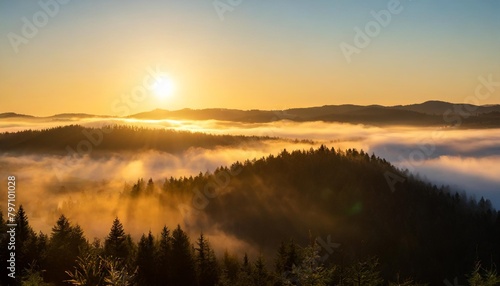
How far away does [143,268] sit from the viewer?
68.7 m

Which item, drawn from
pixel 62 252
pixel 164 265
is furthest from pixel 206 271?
pixel 62 252

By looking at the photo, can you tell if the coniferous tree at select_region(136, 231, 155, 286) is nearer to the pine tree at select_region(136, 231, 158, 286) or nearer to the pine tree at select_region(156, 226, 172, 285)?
the pine tree at select_region(136, 231, 158, 286)

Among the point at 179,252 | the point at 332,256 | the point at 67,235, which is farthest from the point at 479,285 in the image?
the point at 332,256

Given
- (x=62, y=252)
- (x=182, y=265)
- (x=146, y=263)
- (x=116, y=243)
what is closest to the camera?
(x=62, y=252)

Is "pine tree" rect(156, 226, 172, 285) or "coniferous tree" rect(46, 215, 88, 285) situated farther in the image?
"pine tree" rect(156, 226, 172, 285)

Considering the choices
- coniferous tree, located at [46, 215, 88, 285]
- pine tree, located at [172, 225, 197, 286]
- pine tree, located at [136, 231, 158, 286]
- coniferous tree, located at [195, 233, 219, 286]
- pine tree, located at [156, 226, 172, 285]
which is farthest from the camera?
coniferous tree, located at [195, 233, 219, 286]

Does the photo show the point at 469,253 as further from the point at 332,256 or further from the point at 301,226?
the point at 301,226

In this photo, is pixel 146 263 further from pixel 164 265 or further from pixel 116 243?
pixel 116 243

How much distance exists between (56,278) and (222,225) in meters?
136

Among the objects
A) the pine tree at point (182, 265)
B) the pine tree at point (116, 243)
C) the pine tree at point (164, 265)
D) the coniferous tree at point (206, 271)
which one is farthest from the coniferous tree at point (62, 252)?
the coniferous tree at point (206, 271)

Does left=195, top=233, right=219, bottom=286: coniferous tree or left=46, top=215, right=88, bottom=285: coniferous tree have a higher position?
left=46, top=215, right=88, bottom=285: coniferous tree

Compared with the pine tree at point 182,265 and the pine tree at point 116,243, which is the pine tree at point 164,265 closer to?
the pine tree at point 182,265

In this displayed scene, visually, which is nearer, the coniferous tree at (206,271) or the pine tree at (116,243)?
the coniferous tree at (206,271)

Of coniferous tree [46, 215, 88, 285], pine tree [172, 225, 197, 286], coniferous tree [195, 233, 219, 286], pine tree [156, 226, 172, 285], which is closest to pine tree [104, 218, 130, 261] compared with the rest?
coniferous tree [46, 215, 88, 285]
